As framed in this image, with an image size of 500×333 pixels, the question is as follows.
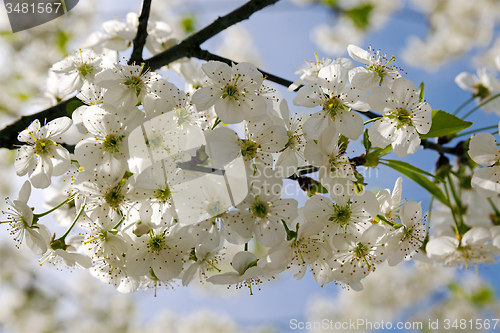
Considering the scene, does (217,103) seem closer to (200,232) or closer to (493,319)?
(200,232)

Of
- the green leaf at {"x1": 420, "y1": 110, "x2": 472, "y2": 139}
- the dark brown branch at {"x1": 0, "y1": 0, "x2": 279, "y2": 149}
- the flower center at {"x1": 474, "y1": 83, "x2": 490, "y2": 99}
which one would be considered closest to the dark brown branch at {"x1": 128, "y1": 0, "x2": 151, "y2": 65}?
the dark brown branch at {"x1": 0, "y1": 0, "x2": 279, "y2": 149}

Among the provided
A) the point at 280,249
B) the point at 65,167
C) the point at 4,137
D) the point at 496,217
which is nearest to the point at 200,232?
the point at 280,249

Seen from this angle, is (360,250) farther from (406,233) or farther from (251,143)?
(251,143)

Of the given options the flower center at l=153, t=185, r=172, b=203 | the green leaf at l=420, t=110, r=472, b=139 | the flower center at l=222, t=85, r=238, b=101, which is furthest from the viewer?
the green leaf at l=420, t=110, r=472, b=139

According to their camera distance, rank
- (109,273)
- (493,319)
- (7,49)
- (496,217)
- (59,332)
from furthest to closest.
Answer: (59,332) → (493,319) → (7,49) → (496,217) → (109,273)

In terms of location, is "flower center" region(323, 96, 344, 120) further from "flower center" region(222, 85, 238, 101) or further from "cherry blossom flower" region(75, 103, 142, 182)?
"cherry blossom flower" region(75, 103, 142, 182)

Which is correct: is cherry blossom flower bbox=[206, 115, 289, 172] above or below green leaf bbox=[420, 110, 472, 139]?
below

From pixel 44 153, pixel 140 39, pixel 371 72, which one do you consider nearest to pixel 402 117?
pixel 371 72
